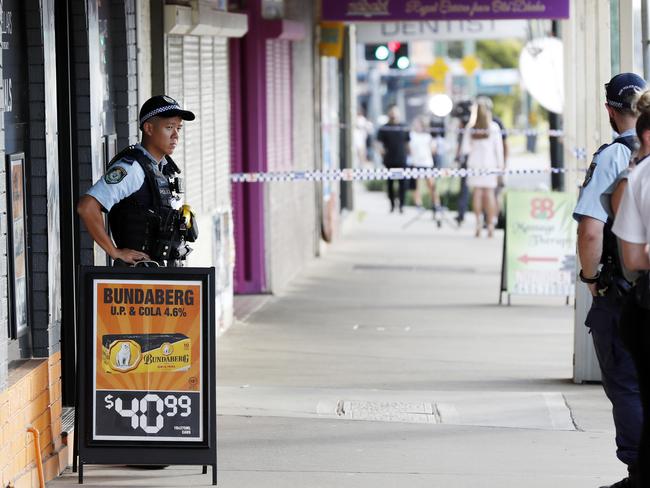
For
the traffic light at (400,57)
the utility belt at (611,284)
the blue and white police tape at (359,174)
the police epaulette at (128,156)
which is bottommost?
the utility belt at (611,284)

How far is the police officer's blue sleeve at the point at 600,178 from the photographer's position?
20.7 ft

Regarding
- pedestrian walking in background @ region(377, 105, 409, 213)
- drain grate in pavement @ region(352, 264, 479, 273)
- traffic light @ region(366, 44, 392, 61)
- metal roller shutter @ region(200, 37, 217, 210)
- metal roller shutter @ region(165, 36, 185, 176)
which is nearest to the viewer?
metal roller shutter @ region(165, 36, 185, 176)

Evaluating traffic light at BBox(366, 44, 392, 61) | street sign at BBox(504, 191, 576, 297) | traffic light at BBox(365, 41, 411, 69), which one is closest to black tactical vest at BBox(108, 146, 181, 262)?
street sign at BBox(504, 191, 576, 297)

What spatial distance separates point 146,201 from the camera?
22.5 feet

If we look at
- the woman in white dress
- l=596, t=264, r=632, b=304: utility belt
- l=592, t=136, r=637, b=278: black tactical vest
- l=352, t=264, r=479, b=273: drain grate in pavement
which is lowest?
l=352, t=264, r=479, b=273: drain grate in pavement

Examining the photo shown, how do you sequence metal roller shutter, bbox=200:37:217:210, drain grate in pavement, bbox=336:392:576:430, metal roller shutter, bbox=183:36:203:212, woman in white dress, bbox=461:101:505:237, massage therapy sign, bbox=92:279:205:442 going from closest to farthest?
massage therapy sign, bbox=92:279:205:442, drain grate in pavement, bbox=336:392:576:430, metal roller shutter, bbox=183:36:203:212, metal roller shutter, bbox=200:37:217:210, woman in white dress, bbox=461:101:505:237

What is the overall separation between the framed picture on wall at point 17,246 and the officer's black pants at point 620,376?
2.64 meters

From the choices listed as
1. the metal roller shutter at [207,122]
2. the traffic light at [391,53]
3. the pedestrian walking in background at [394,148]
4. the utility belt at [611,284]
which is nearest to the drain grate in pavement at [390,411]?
the utility belt at [611,284]

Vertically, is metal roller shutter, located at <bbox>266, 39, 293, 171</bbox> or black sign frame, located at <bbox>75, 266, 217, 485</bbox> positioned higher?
metal roller shutter, located at <bbox>266, 39, 293, 171</bbox>

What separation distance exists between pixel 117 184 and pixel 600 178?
7.13ft

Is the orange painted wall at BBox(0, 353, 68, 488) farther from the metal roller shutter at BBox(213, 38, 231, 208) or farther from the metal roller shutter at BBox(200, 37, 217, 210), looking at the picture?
the metal roller shutter at BBox(213, 38, 231, 208)

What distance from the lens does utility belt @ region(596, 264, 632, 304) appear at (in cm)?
627

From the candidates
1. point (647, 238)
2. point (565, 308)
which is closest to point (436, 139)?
point (565, 308)

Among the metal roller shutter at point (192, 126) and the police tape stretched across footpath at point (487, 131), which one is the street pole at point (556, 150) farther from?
the metal roller shutter at point (192, 126)
